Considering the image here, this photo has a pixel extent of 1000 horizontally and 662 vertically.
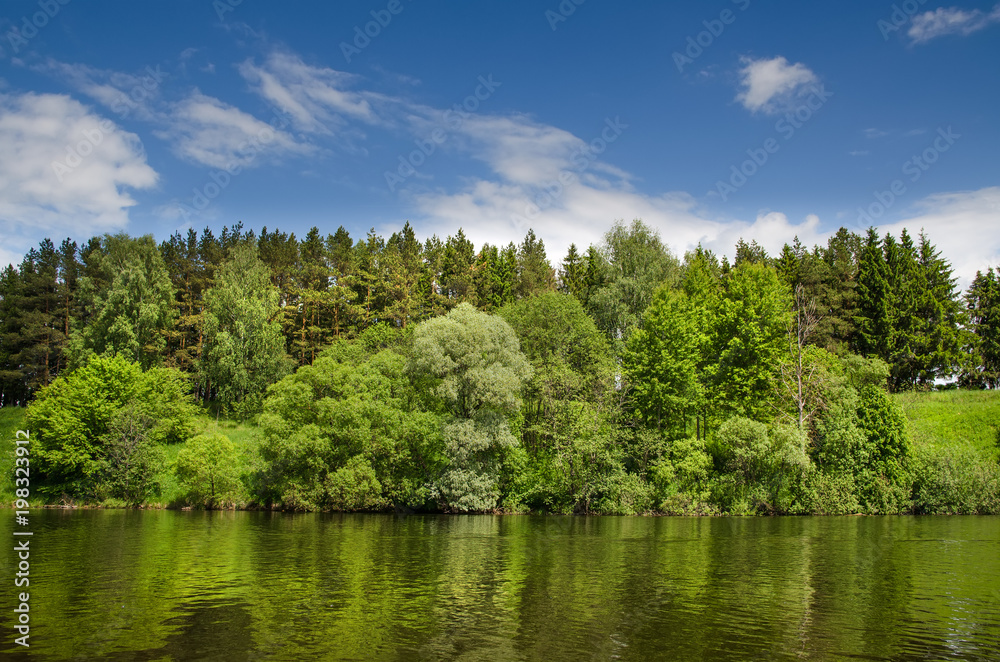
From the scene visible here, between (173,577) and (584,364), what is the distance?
51.6 m

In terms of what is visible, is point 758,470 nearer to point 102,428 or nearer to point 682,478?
point 682,478

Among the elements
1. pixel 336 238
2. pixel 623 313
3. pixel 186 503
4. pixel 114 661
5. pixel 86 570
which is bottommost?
pixel 186 503

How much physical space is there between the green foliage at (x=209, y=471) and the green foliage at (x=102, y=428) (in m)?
5.68

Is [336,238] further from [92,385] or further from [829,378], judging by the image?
[829,378]

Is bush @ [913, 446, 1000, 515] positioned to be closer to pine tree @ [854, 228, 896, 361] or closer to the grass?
the grass

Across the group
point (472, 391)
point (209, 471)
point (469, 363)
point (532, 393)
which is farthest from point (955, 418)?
point (209, 471)

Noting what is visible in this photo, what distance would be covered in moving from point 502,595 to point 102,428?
6144cm

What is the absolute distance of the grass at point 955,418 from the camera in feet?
201

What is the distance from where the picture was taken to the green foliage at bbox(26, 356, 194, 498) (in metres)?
61.5

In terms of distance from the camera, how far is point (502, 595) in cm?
2197

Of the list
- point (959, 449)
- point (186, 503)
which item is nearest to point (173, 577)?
point (186, 503)

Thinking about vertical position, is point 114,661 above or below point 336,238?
below

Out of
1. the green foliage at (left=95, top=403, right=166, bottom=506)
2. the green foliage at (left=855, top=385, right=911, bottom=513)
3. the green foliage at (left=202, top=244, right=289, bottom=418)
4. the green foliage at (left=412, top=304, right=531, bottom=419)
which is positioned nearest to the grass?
the green foliage at (left=855, top=385, right=911, bottom=513)

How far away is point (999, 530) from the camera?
140 feet
